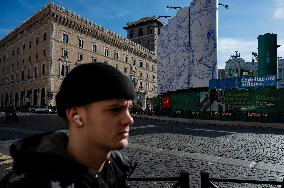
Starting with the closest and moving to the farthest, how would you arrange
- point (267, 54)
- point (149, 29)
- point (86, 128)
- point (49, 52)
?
1. point (86, 128)
2. point (267, 54)
3. point (49, 52)
4. point (149, 29)

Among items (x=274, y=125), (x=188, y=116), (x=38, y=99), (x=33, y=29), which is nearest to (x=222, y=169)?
(x=274, y=125)

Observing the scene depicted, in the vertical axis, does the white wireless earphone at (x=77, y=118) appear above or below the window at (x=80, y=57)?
below

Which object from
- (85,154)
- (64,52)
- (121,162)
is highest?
(64,52)

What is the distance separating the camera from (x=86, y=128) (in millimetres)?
1558

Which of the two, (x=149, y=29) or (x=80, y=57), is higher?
(x=149, y=29)

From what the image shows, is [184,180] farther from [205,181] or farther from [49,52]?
[49,52]

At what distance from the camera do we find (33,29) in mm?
49906

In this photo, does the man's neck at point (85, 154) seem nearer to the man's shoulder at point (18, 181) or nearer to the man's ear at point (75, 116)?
the man's ear at point (75, 116)

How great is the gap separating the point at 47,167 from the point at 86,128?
290mm

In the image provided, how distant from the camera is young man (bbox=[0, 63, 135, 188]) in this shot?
148 cm

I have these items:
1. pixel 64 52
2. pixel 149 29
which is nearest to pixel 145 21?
pixel 149 29

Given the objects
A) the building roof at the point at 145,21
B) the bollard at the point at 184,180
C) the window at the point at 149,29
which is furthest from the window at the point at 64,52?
the bollard at the point at 184,180

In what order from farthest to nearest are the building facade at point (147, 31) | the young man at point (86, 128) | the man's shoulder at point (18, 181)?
the building facade at point (147, 31), the young man at point (86, 128), the man's shoulder at point (18, 181)

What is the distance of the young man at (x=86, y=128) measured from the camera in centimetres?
148
